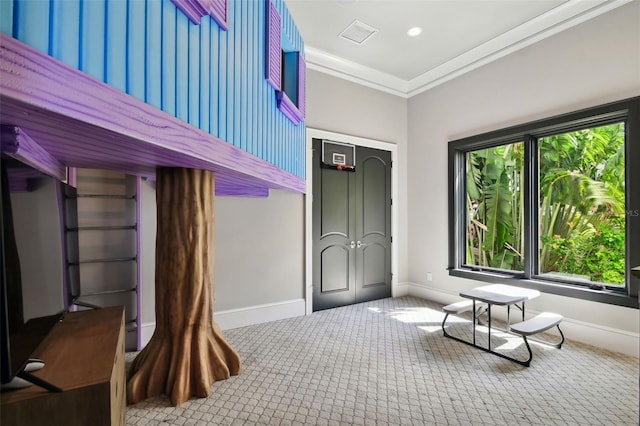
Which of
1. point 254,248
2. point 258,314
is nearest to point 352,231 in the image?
point 254,248

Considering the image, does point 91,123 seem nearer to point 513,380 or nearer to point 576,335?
point 513,380

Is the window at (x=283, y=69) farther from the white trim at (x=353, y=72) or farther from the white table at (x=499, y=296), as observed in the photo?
the white table at (x=499, y=296)

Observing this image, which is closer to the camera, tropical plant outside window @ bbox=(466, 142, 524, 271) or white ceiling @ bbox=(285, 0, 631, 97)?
white ceiling @ bbox=(285, 0, 631, 97)

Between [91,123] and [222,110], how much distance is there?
2.39 feet

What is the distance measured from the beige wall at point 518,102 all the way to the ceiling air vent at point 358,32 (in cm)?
145

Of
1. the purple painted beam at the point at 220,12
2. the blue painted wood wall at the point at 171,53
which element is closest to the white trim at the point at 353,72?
the blue painted wood wall at the point at 171,53

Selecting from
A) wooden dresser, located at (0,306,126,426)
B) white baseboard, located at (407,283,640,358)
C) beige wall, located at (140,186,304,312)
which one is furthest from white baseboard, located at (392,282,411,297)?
wooden dresser, located at (0,306,126,426)

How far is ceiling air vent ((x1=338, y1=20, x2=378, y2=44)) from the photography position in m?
3.36

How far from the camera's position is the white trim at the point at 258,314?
330 cm

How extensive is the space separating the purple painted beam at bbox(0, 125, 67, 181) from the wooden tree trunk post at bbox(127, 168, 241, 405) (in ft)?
2.20

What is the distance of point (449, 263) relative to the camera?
418cm

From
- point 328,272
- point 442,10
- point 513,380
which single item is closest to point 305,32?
point 442,10

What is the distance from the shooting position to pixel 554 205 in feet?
11.0

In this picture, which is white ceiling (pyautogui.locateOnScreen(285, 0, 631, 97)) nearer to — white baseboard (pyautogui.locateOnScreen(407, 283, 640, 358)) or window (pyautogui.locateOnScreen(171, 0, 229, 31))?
window (pyautogui.locateOnScreen(171, 0, 229, 31))
